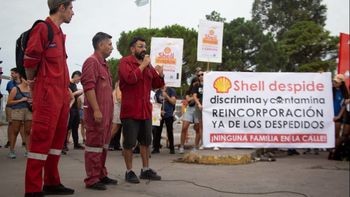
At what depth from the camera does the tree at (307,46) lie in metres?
38.3

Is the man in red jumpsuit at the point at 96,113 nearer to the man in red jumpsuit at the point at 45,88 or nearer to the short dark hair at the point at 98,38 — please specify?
the short dark hair at the point at 98,38

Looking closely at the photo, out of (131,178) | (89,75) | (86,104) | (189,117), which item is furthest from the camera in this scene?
(189,117)

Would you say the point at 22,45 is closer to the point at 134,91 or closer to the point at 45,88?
the point at 45,88

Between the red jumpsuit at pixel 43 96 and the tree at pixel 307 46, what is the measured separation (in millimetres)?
34743

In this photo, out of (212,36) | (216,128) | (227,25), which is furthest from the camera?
(227,25)

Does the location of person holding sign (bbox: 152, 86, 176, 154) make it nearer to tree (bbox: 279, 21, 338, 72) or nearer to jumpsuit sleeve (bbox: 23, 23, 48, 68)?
jumpsuit sleeve (bbox: 23, 23, 48, 68)

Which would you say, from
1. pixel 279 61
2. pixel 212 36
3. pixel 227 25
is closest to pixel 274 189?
pixel 212 36

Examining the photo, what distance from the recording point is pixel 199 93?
364 inches

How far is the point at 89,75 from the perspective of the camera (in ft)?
15.6

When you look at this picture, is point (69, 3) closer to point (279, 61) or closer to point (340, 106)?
point (340, 106)

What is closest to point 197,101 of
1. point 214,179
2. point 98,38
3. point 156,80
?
point 156,80


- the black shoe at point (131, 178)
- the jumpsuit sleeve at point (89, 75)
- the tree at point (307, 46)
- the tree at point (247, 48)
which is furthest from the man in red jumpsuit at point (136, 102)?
the tree at point (247, 48)

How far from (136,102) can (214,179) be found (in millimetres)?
1488

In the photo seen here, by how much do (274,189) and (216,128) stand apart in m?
3.90
